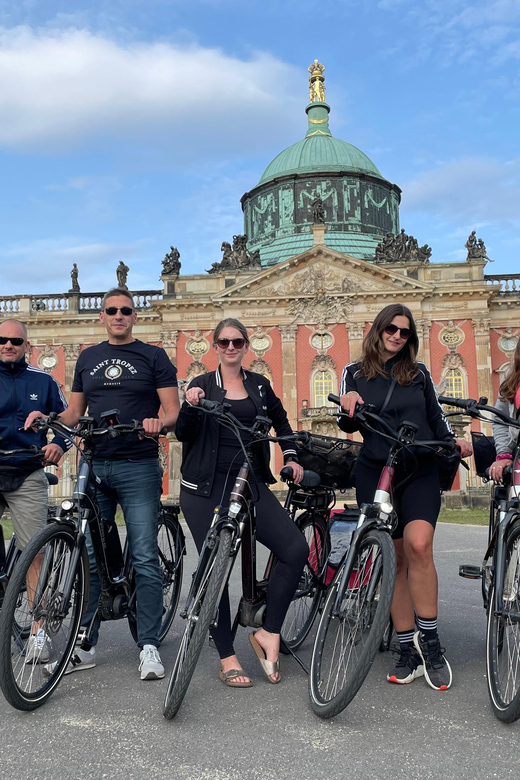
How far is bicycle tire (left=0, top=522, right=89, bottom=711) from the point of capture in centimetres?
356

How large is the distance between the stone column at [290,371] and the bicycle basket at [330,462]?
95.7 feet

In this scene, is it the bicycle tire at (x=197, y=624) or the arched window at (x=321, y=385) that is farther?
the arched window at (x=321, y=385)

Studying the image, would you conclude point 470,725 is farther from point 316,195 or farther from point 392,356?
point 316,195

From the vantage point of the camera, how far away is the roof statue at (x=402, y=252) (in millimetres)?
36969

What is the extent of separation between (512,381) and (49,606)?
3177 millimetres

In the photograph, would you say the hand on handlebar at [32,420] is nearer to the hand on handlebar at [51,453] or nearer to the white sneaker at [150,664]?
the hand on handlebar at [51,453]

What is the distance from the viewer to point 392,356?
14.9 feet

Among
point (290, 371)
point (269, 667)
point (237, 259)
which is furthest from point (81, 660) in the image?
point (237, 259)

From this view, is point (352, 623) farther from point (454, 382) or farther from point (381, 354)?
point (454, 382)

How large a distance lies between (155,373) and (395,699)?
7.99 feet

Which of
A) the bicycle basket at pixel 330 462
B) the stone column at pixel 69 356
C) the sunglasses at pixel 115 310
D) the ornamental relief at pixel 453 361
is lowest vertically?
the bicycle basket at pixel 330 462

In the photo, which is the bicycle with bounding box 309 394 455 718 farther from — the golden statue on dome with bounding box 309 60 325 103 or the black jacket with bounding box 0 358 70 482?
the golden statue on dome with bounding box 309 60 325 103

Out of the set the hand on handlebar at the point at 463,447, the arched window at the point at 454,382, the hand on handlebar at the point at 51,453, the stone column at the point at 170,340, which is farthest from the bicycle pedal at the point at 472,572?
the stone column at the point at 170,340

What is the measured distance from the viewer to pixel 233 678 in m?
3.98
